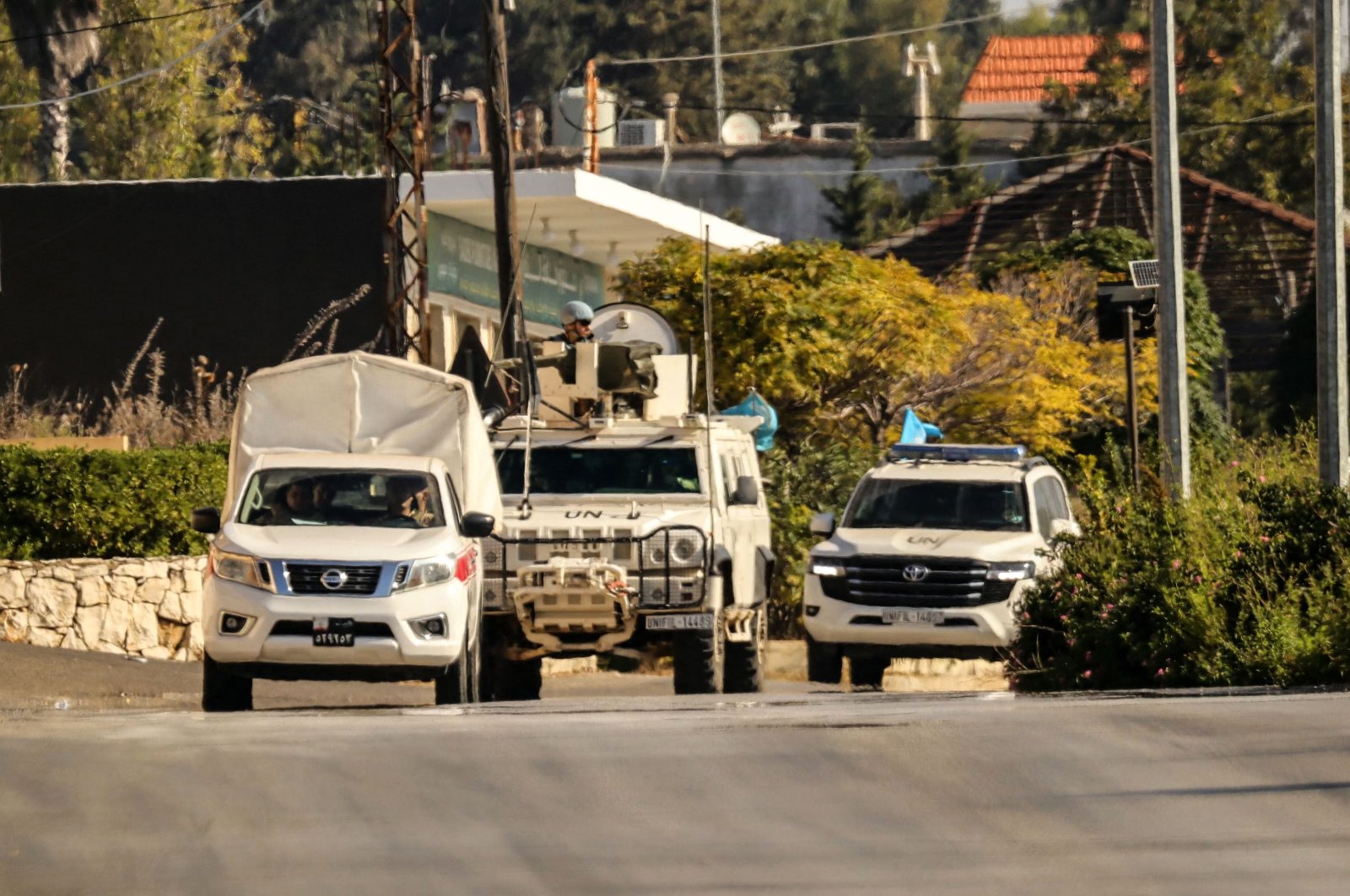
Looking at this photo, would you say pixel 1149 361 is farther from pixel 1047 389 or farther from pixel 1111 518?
pixel 1111 518

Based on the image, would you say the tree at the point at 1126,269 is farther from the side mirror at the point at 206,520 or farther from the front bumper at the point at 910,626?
the side mirror at the point at 206,520

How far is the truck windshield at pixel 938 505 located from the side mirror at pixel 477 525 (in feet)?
18.3

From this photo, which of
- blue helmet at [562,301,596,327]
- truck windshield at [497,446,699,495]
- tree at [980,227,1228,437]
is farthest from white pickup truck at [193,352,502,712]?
tree at [980,227,1228,437]

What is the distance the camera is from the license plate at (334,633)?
15336 mm

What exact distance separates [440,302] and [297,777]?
26.6 metres

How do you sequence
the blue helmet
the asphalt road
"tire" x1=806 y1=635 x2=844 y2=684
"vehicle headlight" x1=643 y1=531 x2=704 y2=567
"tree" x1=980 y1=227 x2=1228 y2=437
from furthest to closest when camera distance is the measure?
1. "tree" x1=980 y1=227 x2=1228 y2=437
2. the blue helmet
3. "tire" x1=806 y1=635 x2=844 y2=684
4. "vehicle headlight" x1=643 y1=531 x2=704 y2=567
5. the asphalt road

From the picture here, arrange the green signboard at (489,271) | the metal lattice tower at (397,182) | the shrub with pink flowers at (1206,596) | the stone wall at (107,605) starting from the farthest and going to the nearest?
1. the green signboard at (489,271)
2. the metal lattice tower at (397,182)
3. the stone wall at (107,605)
4. the shrub with pink flowers at (1206,596)

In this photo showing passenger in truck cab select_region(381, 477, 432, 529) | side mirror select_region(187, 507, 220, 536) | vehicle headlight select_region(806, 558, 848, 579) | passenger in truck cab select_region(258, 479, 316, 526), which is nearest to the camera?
side mirror select_region(187, 507, 220, 536)

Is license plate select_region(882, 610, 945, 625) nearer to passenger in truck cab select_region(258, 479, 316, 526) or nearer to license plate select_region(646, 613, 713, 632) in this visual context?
license plate select_region(646, 613, 713, 632)

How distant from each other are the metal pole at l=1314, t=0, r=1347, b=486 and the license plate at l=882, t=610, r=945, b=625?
427cm

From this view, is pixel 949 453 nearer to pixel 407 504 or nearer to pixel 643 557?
pixel 643 557

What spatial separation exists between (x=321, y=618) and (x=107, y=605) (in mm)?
6452

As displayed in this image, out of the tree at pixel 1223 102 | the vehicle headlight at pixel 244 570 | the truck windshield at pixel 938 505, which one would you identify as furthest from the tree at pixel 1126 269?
the vehicle headlight at pixel 244 570

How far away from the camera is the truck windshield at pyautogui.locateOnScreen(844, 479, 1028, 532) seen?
807 inches
